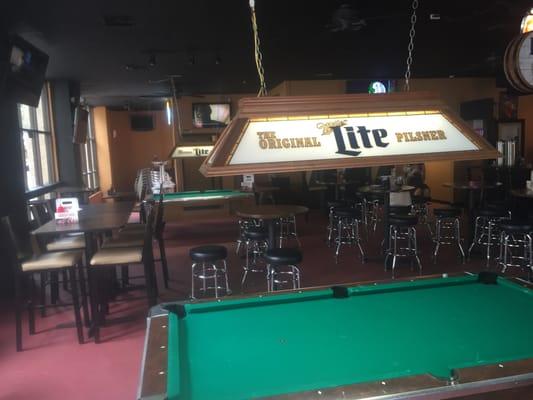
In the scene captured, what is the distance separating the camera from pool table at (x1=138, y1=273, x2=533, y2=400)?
1437mm

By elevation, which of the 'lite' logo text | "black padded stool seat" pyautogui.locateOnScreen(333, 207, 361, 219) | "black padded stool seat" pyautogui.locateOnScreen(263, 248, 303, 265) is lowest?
"black padded stool seat" pyautogui.locateOnScreen(263, 248, 303, 265)

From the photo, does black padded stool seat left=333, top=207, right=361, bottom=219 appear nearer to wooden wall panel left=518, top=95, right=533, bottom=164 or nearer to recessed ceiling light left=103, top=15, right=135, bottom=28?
recessed ceiling light left=103, top=15, right=135, bottom=28

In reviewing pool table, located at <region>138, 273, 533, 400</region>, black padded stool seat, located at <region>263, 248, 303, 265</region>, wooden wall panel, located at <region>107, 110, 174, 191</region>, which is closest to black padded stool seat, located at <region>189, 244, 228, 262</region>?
black padded stool seat, located at <region>263, 248, 303, 265</region>

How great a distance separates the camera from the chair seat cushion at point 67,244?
4.38 meters

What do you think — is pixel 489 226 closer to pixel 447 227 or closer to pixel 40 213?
pixel 447 227

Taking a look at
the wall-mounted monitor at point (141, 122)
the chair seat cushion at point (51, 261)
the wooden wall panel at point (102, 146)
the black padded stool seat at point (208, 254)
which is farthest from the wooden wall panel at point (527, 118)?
the wooden wall panel at point (102, 146)

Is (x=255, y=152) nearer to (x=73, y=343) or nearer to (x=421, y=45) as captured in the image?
(x=73, y=343)

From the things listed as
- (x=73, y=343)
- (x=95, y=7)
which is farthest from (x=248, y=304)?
(x=95, y=7)

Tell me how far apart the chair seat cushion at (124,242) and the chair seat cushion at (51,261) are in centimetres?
49

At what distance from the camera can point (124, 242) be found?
4.34 metres

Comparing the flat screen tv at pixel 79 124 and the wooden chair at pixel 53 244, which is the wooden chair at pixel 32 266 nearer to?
the wooden chair at pixel 53 244

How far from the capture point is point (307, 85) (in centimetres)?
870

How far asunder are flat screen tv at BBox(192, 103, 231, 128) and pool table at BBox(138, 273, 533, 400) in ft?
26.6

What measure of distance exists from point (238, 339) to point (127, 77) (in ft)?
21.5
